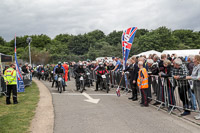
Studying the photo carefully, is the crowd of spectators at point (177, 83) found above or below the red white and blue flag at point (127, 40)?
below

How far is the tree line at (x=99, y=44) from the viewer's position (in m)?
65.9

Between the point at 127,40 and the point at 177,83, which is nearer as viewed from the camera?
the point at 177,83

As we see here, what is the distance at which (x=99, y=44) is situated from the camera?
79.3 m

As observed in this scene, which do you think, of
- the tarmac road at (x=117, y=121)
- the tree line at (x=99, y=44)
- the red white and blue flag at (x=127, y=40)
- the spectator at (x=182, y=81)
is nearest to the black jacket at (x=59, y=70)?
the red white and blue flag at (x=127, y=40)

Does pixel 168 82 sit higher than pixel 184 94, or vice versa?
pixel 168 82

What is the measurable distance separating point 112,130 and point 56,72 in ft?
32.7

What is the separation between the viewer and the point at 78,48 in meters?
86.6

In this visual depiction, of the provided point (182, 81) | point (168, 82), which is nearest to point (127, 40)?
point (168, 82)

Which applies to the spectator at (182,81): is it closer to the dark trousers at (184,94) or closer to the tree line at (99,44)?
the dark trousers at (184,94)

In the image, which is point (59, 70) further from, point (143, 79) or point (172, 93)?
point (172, 93)

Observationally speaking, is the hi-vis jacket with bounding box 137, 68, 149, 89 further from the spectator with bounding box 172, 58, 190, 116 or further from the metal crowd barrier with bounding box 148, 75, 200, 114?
the spectator with bounding box 172, 58, 190, 116

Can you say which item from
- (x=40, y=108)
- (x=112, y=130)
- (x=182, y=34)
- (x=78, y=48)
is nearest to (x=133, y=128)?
(x=112, y=130)

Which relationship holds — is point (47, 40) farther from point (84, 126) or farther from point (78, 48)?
point (84, 126)

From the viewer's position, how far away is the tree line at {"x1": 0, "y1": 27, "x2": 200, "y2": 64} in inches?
2594
